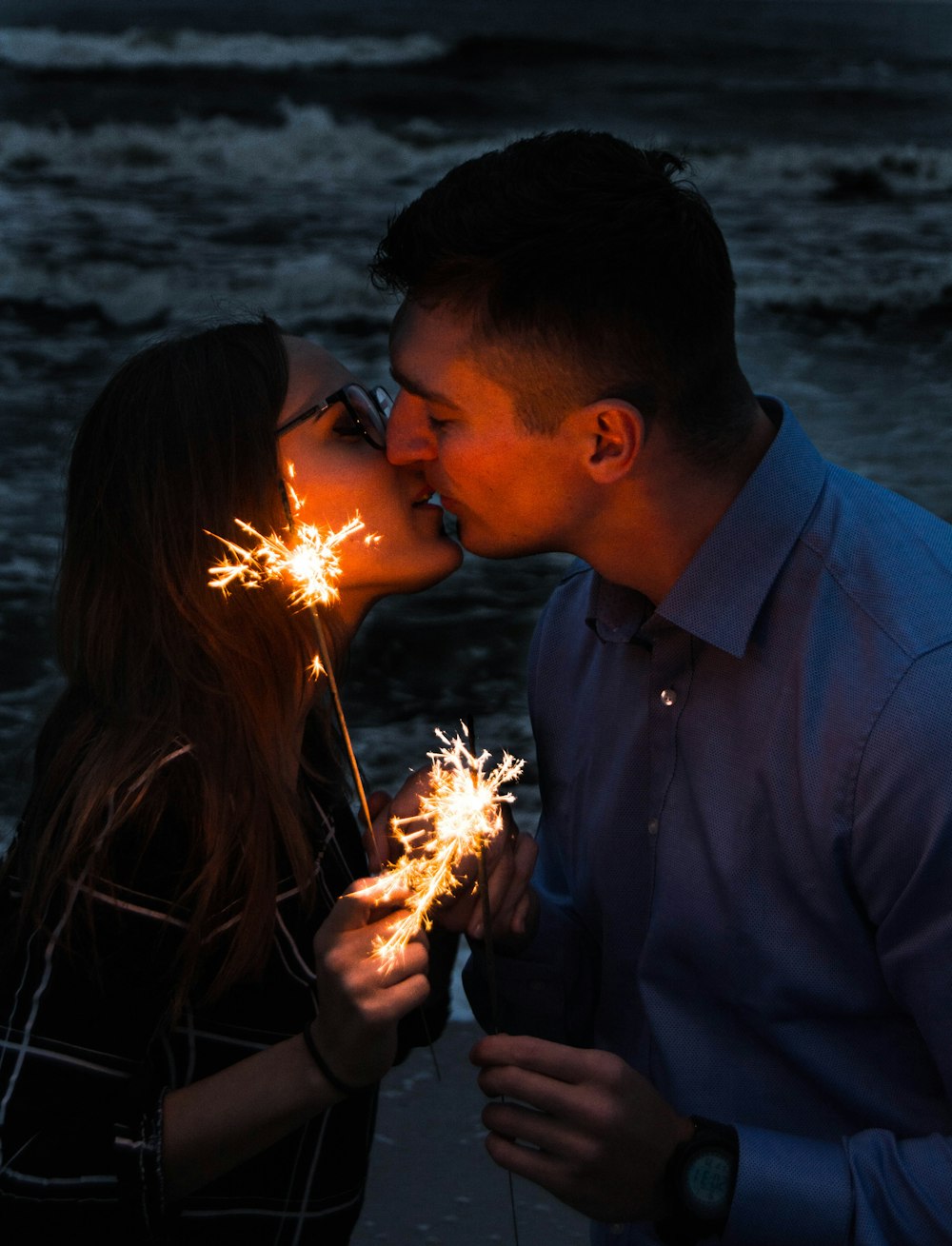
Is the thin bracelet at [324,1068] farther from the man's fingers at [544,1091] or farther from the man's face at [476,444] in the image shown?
the man's face at [476,444]

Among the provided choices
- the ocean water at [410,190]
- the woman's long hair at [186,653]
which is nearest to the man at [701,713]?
the woman's long hair at [186,653]

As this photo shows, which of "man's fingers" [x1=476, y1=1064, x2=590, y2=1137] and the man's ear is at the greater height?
the man's ear

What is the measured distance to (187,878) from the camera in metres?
1.40

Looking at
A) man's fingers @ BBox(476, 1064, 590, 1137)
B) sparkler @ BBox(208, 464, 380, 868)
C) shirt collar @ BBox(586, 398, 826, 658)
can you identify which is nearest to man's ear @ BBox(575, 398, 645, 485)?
shirt collar @ BBox(586, 398, 826, 658)

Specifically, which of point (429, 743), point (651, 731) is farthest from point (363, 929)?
point (429, 743)

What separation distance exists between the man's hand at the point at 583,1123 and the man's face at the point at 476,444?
0.58 m

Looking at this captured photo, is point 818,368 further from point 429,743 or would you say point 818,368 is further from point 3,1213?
point 3,1213

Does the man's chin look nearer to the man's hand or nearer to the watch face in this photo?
the man's hand

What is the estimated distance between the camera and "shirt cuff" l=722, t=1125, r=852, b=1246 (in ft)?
4.12

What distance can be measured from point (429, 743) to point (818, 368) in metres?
2.21

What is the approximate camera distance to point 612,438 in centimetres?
143

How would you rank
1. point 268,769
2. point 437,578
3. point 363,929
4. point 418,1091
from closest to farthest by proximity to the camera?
point 363,929
point 268,769
point 437,578
point 418,1091

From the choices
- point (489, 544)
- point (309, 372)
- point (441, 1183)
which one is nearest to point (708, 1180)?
point (489, 544)

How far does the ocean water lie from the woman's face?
8.73 feet
